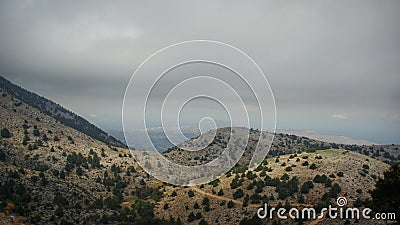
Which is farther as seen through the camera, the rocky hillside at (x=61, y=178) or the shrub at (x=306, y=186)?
the shrub at (x=306, y=186)

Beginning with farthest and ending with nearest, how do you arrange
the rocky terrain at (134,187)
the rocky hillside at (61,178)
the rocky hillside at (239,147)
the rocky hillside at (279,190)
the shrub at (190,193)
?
the rocky hillside at (239,147) < the shrub at (190,193) < the rocky hillside at (61,178) < the rocky terrain at (134,187) < the rocky hillside at (279,190)

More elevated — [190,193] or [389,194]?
[389,194]

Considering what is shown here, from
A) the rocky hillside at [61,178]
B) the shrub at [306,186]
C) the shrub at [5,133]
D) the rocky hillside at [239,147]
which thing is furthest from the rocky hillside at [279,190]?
the shrub at [5,133]

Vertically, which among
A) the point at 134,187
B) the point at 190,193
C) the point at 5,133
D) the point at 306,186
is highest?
the point at 5,133

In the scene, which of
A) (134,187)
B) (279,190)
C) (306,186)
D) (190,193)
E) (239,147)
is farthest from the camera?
(239,147)

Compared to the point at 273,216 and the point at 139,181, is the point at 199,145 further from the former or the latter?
the point at 273,216

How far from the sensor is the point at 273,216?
169 feet

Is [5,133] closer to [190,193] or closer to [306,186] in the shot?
[190,193]

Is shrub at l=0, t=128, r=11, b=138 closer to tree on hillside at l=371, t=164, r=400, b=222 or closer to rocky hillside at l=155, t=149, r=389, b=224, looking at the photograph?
rocky hillside at l=155, t=149, r=389, b=224

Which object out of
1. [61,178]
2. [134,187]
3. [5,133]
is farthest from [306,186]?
[5,133]

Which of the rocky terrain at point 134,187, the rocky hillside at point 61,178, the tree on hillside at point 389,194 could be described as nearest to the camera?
the tree on hillside at point 389,194

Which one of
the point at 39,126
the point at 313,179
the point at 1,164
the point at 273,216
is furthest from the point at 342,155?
the point at 39,126

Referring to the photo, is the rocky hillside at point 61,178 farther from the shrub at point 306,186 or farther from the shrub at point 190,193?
the shrub at point 306,186

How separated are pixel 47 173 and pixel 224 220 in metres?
48.1
